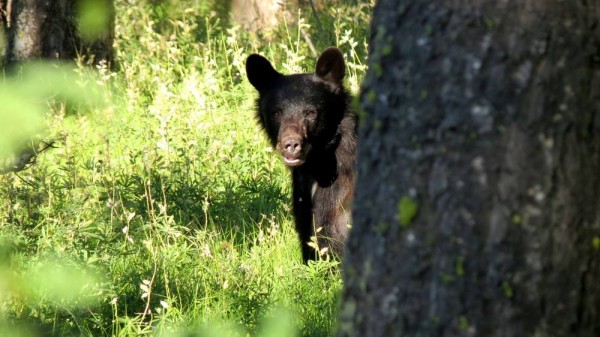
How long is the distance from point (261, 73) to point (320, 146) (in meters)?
0.86

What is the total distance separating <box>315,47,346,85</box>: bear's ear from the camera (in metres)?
6.98

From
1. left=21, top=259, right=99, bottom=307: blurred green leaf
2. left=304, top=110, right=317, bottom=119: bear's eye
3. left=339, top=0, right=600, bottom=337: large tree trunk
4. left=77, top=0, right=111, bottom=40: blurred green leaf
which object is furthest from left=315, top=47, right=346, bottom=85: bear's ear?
left=339, top=0, right=600, bottom=337: large tree trunk

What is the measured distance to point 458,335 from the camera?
8.17 feet

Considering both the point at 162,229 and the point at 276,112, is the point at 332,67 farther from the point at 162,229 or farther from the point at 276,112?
the point at 162,229

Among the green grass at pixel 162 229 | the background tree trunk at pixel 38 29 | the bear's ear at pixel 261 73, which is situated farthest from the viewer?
the background tree trunk at pixel 38 29

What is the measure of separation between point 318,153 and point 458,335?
4.33m

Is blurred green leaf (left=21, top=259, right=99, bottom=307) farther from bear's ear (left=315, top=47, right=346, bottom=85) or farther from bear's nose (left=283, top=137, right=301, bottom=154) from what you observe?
bear's ear (left=315, top=47, right=346, bottom=85)

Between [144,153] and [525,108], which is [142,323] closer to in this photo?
[144,153]

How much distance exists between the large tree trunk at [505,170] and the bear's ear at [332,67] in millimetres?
4434

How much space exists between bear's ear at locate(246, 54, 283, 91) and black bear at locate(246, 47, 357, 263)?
25 cm

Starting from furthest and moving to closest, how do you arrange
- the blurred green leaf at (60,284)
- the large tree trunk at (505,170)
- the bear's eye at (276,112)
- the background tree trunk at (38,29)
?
the background tree trunk at (38,29) → the bear's eye at (276,112) → the blurred green leaf at (60,284) → the large tree trunk at (505,170)

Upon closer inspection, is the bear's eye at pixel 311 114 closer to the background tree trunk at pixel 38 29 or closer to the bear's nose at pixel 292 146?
the bear's nose at pixel 292 146

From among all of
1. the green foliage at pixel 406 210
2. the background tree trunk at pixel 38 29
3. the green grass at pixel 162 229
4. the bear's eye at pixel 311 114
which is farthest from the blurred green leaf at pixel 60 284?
the background tree trunk at pixel 38 29

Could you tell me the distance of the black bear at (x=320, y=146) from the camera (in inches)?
261
